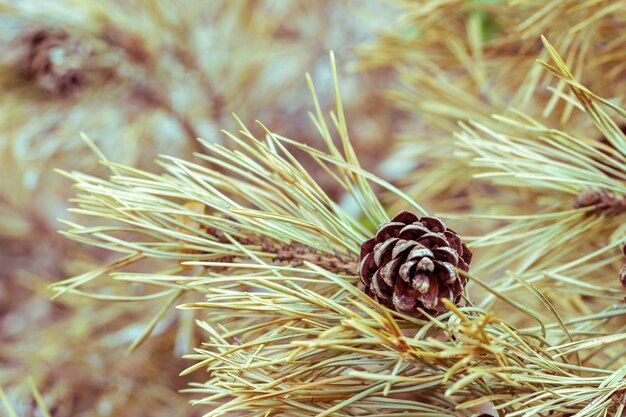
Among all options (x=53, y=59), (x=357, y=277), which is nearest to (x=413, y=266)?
(x=357, y=277)

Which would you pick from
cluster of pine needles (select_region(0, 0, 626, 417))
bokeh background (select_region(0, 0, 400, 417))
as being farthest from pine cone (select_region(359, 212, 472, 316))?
bokeh background (select_region(0, 0, 400, 417))

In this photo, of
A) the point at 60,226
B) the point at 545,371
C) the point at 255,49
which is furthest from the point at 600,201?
the point at 60,226

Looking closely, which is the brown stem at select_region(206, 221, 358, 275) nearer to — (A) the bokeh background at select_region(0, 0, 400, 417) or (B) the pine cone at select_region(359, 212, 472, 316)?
(B) the pine cone at select_region(359, 212, 472, 316)

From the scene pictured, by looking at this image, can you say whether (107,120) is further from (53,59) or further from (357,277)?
(357,277)


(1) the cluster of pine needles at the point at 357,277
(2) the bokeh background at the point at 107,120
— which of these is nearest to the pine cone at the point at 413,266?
(1) the cluster of pine needles at the point at 357,277

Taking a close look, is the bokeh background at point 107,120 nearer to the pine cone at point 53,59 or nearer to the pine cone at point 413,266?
the pine cone at point 53,59

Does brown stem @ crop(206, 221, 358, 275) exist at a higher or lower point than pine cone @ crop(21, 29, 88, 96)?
lower
